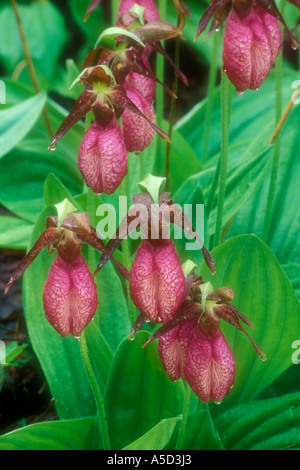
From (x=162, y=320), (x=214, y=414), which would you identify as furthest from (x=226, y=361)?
(x=214, y=414)

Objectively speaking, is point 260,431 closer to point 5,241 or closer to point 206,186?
point 206,186

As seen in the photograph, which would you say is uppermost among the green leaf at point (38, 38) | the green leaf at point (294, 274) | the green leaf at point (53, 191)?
the green leaf at point (38, 38)

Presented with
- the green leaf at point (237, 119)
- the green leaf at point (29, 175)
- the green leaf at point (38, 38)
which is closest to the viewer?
the green leaf at point (29, 175)

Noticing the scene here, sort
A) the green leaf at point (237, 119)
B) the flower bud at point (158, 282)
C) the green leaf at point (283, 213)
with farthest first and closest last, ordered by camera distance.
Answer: the green leaf at point (237, 119)
the green leaf at point (283, 213)
the flower bud at point (158, 282)

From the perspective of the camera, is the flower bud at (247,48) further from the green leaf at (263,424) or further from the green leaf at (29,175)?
the green leaf at (29,175)

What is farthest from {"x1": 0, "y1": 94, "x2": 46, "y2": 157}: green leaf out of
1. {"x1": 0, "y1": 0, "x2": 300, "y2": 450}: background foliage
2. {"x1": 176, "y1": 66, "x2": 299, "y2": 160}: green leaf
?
{"x1": 176, "y1": 66, "x2": 299, "y2": 160}: green leaf

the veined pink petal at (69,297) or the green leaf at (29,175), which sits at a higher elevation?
the green leaf at (29,175)

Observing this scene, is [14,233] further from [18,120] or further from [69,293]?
[69,293]

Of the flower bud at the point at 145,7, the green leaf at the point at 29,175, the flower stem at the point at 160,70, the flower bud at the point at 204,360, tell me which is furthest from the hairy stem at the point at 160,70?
the flower bud at the point at 204,360
